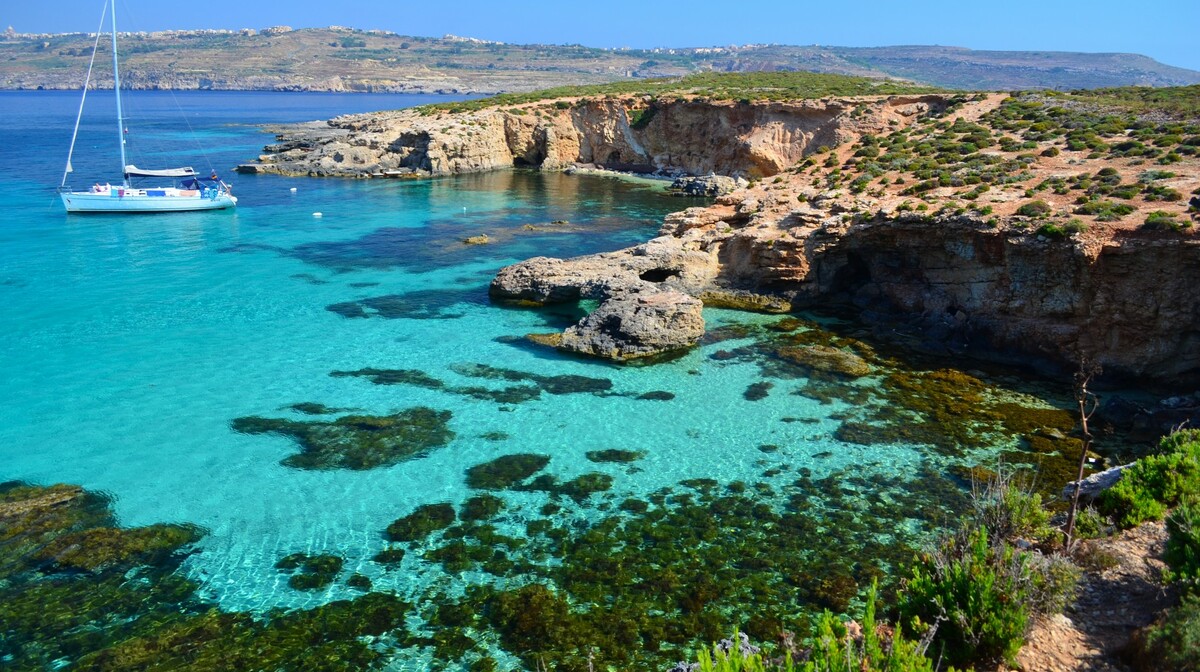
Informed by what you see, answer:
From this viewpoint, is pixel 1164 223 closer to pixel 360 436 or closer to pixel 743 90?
Result: pixel 360 436

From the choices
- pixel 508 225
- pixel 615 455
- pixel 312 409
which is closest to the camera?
pixel 615 455

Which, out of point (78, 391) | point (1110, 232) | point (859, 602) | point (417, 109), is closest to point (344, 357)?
point (78, 391)

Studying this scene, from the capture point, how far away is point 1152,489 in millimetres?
11578

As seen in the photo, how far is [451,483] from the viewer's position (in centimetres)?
1634

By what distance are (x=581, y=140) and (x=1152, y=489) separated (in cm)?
6519

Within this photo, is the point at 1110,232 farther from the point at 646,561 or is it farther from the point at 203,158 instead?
the point at 203,158

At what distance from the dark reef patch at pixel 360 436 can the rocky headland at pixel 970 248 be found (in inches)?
255

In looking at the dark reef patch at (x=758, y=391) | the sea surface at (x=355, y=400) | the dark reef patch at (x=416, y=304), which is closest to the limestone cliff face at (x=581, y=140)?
the sea surface at (x=355, y=400)

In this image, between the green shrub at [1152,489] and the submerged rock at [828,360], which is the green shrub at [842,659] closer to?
the green shrub at [1152,489]

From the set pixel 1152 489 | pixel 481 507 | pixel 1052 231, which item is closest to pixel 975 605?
pixel 1152 489

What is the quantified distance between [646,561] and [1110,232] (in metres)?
17.4

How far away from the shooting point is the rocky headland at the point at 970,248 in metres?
21.1

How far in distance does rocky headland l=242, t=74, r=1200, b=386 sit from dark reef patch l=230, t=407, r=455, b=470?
6.47m

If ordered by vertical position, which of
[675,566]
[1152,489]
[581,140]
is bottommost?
[675,566]
